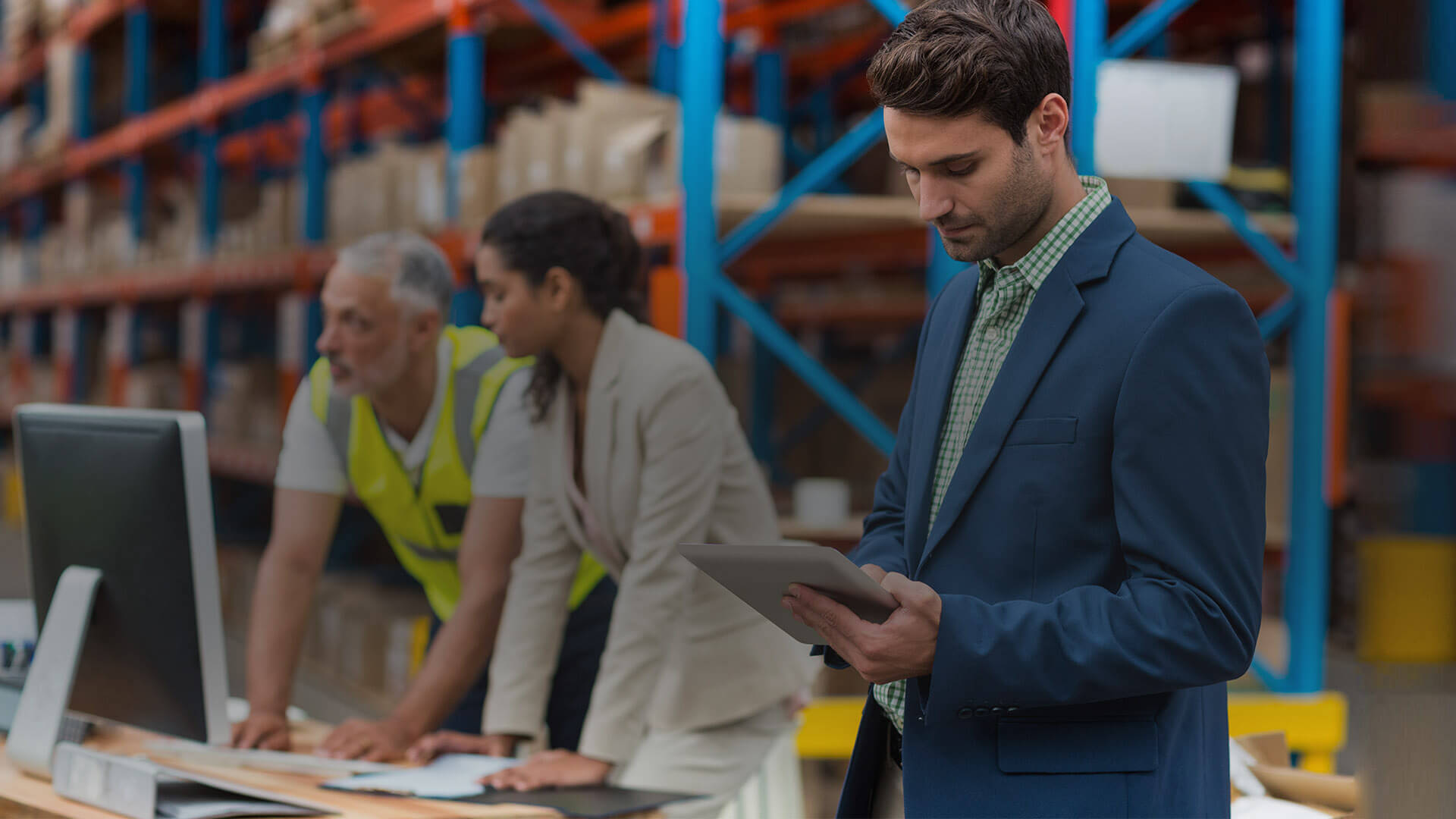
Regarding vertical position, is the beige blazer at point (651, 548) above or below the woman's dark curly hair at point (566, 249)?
below

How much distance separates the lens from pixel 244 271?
249 inches

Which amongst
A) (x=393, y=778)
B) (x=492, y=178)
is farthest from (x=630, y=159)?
(x=393, y=778)

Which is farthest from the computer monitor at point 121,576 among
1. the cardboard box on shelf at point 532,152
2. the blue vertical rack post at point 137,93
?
the blue vertical rack post at point 137,93

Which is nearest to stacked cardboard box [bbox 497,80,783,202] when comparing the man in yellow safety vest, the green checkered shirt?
the man in yellow safety vest

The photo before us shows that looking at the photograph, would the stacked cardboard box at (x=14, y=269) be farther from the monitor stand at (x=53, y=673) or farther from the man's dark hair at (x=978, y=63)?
the man's dark hair at (x=978, y=63)

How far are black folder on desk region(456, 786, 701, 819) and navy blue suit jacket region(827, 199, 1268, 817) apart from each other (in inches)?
23.8

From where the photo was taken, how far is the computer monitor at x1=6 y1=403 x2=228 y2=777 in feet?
6.11

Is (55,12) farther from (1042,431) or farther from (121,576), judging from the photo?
(1042,431)

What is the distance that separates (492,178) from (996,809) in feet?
11.0

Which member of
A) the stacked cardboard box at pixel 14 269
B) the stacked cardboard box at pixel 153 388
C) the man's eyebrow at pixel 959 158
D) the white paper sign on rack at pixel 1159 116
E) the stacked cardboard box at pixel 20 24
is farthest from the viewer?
the stacked cardboard box at pixel 14 269

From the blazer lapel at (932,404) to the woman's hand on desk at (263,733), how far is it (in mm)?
1267

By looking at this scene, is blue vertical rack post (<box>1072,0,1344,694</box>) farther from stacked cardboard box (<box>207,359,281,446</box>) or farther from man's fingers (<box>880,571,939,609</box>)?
stacked cardboard box (<box>207,359,281,446</box>)

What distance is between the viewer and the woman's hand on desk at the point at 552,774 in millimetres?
1978

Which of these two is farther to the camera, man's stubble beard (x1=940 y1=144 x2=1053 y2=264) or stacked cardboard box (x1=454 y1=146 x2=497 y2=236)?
stacked cardboard box (x1=454 y1=146 x2=497 y2=236)
